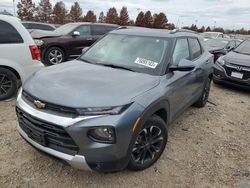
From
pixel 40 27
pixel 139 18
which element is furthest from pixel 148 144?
pixel 139 18

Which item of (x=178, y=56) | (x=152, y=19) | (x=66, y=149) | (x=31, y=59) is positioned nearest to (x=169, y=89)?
(x=178, y=56)

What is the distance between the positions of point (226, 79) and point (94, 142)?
19.6 feet

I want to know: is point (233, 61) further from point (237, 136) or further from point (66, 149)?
point (66, 149)

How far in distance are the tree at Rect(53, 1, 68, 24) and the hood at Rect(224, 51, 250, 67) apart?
46.0 m

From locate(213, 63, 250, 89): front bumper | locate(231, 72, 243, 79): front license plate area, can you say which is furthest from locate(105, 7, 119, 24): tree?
locate(231, 72, 243, 79): front license plate area

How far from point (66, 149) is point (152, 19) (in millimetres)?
60453

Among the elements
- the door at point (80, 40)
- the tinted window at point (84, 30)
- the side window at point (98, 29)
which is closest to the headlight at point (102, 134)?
the door at point (80, 40)

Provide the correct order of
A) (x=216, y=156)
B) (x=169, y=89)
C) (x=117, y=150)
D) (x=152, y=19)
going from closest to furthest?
(x=117, y=150)
(x=169, y=89)
(x=216, y=156)
(x=152, y=19)

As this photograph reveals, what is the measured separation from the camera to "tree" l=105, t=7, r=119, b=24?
181 feet

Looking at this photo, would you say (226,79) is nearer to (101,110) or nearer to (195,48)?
(195,48)

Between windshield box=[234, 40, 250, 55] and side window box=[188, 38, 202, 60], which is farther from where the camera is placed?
windshield box=[234, 40, 250, 55]

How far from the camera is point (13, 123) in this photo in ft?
12.9

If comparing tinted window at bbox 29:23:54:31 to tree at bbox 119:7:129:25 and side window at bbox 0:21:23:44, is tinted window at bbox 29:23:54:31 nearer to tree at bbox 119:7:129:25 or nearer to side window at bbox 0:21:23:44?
side window at bbox 0:21:23:44

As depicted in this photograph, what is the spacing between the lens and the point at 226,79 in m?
7.09
